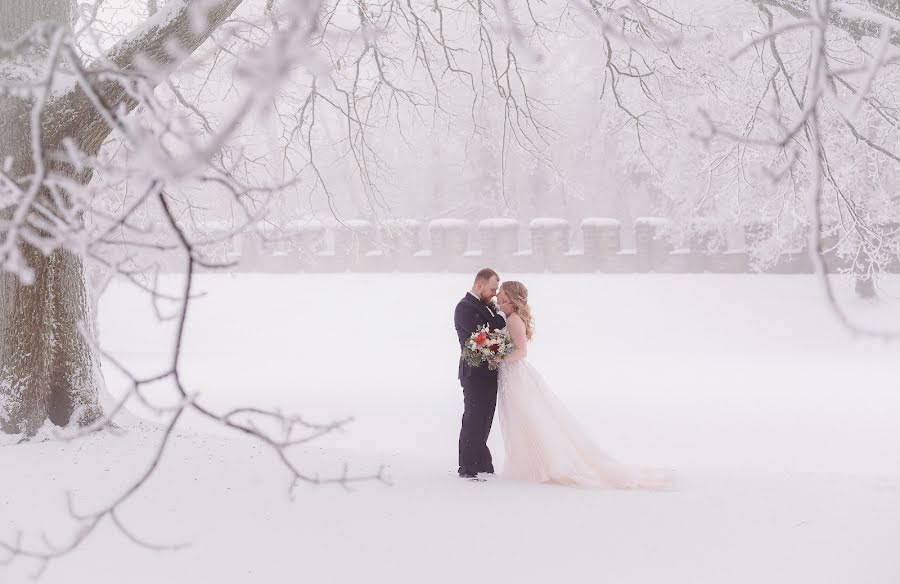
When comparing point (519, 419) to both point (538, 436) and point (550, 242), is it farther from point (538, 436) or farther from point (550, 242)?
point (550, 242)

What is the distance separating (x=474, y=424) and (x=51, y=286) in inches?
144

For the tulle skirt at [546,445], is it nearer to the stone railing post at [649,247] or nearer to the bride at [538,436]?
the bride at [538,436]

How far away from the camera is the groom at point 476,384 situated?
24.0 ft

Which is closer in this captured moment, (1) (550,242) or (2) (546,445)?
(2) (546,445)

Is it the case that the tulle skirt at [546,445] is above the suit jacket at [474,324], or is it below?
below

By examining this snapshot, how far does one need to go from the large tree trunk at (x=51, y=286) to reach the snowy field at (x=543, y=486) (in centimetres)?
44

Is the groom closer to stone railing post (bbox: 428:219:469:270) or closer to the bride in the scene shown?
the bride

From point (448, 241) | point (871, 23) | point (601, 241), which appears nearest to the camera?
point (871, 23)

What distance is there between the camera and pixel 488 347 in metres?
7.11

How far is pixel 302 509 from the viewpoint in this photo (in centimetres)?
624

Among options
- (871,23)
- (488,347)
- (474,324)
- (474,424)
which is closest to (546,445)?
(474,424)

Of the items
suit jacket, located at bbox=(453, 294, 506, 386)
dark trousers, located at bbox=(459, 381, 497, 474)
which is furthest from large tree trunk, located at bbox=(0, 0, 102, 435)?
dark trousers, located at bbox=(459, 381, 497, 474)

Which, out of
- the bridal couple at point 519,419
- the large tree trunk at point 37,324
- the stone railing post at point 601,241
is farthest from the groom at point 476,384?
the stone railing post at point 601,241

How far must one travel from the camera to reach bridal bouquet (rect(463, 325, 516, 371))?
279 inches
